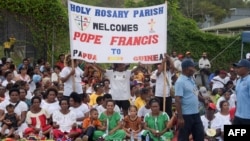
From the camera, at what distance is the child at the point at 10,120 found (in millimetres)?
9148

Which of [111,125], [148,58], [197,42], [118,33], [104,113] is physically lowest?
[111,125]

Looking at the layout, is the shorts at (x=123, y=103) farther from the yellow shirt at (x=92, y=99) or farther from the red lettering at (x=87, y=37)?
the red lettering at (x=87, y=37)

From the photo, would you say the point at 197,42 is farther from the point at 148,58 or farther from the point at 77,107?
the point at 77,107

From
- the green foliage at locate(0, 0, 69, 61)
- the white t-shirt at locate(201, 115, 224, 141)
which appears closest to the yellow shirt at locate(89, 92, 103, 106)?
the white t-shirt at locate(201, 115, 224, 141)

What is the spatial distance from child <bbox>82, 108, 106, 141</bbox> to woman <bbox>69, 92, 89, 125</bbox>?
294mm

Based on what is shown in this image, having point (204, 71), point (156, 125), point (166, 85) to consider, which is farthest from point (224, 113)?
point (204, 71)

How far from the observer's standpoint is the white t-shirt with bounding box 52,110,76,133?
359 inches

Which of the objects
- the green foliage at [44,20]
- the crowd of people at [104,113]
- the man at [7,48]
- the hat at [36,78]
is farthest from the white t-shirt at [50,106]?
the green foliage at [44,20]

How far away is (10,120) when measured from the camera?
9258 millimetres

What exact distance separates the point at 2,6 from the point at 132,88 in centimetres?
779

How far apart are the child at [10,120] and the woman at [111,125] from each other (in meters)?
1.54

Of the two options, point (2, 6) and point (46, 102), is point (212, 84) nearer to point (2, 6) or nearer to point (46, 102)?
point (46, 102)

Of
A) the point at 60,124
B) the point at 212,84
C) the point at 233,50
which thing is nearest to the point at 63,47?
the point at 212,84

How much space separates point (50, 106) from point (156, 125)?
2.17 m
